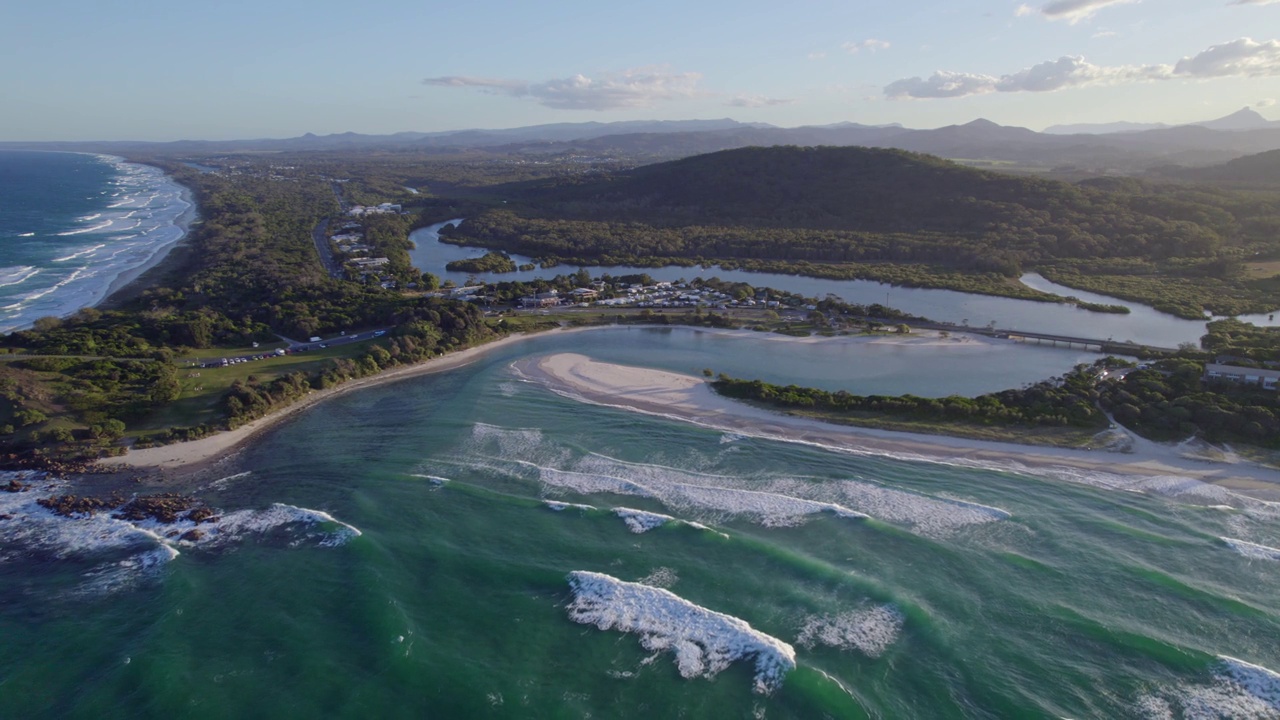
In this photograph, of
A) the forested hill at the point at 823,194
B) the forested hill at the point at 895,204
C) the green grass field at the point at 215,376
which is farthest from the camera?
the forested hill at the point at 823,194

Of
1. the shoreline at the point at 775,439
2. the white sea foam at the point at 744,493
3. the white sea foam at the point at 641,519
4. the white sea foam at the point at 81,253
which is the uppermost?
the white sea foam at the point at 81,253

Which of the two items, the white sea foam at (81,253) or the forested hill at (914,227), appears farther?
the white sea foam at (81,253)

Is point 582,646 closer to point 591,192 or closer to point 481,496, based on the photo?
point 481,496

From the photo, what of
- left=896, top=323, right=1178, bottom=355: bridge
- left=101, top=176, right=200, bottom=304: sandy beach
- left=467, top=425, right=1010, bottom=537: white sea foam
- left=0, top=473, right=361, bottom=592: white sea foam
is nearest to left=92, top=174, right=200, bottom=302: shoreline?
left=101, top=176, right=200, bottom=304: sandy beach

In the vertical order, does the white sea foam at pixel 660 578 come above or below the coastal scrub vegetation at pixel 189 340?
below

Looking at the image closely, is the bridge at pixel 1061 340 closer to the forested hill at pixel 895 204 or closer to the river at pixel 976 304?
the river at pixel 976 304

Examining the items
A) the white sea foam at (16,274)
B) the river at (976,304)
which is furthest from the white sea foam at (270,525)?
the white sea foam at (16,274)

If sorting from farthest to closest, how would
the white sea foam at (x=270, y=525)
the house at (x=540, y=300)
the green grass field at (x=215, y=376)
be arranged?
the house at (x=540, y=300)
the green grass field at (x=215, y=376)
the white sea foam at (x=270, y=525)

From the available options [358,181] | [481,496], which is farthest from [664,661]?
[358,181]
